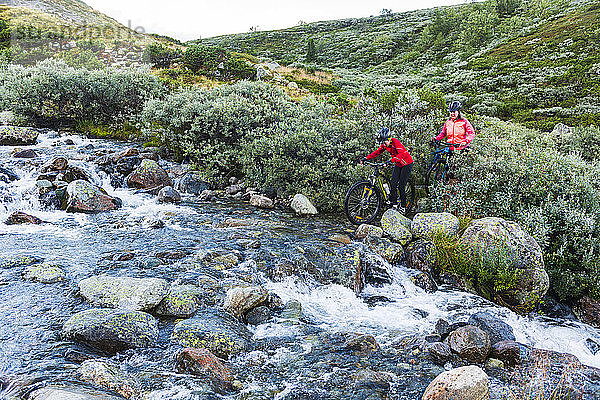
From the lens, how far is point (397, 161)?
10.8 meters

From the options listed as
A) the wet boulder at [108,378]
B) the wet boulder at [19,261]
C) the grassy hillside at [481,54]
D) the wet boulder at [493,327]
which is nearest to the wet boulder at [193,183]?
the wet boulder at [19,261]

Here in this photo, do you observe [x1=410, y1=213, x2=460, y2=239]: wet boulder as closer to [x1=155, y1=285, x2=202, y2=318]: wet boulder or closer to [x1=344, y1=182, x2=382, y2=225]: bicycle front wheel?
[x1=344, y1=182, x2=382, y2=225]: bicycle front wheel

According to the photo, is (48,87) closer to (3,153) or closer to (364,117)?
(3,153)

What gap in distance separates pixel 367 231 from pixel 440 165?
362 centimetres

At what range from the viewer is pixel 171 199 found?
12.9 metres

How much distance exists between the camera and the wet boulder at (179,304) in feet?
21.6

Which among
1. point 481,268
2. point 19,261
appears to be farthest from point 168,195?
A: point 481,268

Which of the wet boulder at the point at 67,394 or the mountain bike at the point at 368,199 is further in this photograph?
the mountain bike at the point at 368,199

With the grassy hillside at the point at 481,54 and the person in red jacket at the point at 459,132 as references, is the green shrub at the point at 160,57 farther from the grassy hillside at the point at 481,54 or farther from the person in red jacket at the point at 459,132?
the person in red jacket at the point at 459,132

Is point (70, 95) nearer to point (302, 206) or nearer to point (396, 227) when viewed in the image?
point (302, 206)

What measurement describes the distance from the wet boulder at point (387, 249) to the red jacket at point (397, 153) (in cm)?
241

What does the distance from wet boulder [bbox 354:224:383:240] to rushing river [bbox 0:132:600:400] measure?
0.83m

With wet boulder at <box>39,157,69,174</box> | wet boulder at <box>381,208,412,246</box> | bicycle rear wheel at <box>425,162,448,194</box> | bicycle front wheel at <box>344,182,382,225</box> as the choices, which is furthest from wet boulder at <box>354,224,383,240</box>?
wet boulder at <box>39,157,69,174</box>

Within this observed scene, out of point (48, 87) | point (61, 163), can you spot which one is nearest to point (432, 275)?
point (61, 163)
